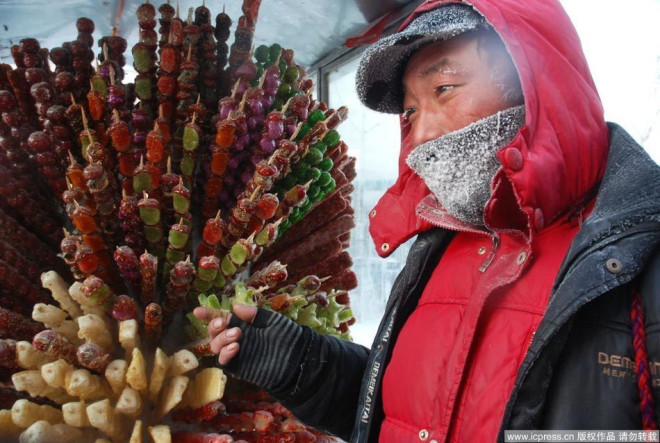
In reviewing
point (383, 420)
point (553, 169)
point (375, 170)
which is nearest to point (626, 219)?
point (553, 169)

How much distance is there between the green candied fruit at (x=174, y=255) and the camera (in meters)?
0.99

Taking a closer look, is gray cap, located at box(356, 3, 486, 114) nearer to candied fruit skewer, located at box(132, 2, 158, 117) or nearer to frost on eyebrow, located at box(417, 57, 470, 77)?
frost on eyebrow, located at box(417, 57, 470, 77)

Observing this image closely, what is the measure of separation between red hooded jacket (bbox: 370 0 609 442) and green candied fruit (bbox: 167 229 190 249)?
0.46 m

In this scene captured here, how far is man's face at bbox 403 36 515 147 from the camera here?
86cm

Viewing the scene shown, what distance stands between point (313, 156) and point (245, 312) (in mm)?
394

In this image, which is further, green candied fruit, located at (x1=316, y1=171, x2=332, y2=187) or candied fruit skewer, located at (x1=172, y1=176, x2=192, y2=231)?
green candied fruit, located at (x1=316, y1=171, x2=332, y2=187)

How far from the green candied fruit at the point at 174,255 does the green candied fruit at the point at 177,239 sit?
→ 0.02m

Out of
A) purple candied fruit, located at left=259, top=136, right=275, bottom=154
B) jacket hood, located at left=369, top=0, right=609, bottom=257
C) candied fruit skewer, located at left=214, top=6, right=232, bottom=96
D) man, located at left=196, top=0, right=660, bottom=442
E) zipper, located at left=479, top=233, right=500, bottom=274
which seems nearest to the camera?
man, located at left=196, top=0, right=660, bottom=442

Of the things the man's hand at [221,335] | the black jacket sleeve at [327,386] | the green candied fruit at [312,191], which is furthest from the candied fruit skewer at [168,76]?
the black jacket sleeve at [327,386]


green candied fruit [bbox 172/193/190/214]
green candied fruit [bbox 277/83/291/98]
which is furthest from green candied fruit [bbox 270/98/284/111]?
green candied fruit [bbox 172/193/190/214]

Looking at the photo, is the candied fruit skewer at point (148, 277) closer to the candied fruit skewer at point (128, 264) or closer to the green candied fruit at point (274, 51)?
the candied fruit skewer at point (128, 264)

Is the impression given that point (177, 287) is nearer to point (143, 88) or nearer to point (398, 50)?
point (143, 88)

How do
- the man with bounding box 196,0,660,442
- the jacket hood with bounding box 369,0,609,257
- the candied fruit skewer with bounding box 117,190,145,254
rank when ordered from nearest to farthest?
the man with bounding box 196,0,660,442 → the jacket hood with bounding box 369,0,609,257 → the candied fruit skewer with bounding box 117,190,145,254

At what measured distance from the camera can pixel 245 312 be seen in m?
0.95
